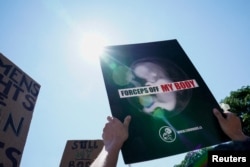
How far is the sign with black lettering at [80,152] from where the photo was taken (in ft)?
17.2

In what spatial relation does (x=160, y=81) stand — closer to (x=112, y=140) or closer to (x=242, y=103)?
(x=112, y=140)

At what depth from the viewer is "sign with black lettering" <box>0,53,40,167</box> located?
2.52m

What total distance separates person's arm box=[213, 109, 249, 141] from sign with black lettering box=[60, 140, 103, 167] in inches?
158

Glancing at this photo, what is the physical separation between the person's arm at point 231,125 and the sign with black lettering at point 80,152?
158 inches

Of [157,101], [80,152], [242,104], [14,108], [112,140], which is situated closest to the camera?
[112,140]

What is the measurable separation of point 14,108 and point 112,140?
65.3 inches

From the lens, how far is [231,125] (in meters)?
1.68

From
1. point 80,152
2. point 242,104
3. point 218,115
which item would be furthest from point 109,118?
point 242,104

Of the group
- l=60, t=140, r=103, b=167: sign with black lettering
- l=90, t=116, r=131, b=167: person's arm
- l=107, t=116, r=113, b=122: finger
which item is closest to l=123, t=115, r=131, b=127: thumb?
l=90, t=116, r=131, b=167: person's arm

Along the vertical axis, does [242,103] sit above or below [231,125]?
above

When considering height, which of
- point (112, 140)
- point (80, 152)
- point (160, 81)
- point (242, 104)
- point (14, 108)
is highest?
point (242, 104)

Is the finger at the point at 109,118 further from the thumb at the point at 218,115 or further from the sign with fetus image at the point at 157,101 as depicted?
the thumb at the point at 218,115

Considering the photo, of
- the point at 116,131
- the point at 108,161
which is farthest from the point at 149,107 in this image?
the point at 108,161

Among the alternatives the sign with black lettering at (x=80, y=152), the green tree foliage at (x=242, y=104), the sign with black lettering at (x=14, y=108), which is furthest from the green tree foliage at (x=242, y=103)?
the sign with black lettering at (x=14, y=108)
